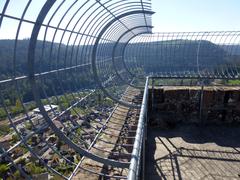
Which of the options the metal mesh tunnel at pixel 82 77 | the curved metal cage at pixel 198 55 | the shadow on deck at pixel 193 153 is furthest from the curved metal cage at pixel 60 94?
the curved metal cage at pixel 198 55

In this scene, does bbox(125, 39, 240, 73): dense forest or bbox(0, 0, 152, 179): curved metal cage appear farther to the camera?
bbox(125, 39, 240, 73): dense forest

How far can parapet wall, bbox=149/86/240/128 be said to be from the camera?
10008 millimetres

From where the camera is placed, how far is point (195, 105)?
1018 cm

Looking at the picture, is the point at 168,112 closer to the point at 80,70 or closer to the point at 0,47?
the point at 80,70

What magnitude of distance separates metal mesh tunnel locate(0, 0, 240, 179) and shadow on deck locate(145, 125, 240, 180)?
1.35 m

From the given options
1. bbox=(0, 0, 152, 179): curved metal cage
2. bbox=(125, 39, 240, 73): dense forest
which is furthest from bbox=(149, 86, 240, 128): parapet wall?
bbox=(0, 0, 152, 179): curved metal cage

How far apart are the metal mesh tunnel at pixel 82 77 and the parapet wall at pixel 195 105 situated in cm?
69

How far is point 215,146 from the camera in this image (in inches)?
328

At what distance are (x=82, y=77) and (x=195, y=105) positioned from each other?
5.46 metres

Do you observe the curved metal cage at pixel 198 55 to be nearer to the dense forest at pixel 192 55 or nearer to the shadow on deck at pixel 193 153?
the dense forest at pixel 192 55

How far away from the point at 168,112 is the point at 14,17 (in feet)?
27.0

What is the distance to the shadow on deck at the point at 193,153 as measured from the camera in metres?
6.62

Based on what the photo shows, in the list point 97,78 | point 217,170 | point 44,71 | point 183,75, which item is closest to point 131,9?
point 97,78

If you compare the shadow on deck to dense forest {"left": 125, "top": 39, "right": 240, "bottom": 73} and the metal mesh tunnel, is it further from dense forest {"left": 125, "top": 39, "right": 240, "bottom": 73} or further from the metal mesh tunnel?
dense forest {"left": 125, "top": 39, "right": 240, "bottom": 73}
